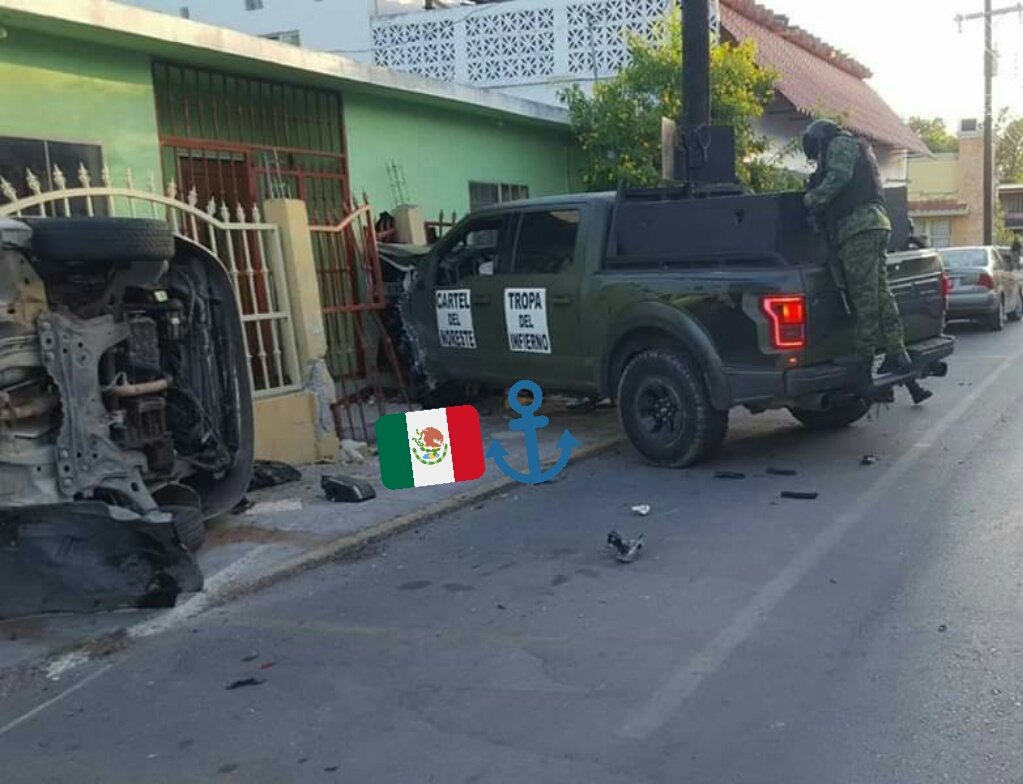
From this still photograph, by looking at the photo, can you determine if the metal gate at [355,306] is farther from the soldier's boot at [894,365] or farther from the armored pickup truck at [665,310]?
the soldier's boot at [894,365]

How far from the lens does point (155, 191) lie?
8.80m

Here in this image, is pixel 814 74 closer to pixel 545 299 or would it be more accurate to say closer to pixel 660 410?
pixel 545 299

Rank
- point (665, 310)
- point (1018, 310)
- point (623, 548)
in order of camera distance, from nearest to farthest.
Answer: point (623, 548) → point (665, 310) → point (1018, 310)

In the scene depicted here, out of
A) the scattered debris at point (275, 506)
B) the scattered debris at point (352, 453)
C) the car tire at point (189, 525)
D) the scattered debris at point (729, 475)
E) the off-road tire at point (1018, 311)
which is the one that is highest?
the car tire at point (189, 525)

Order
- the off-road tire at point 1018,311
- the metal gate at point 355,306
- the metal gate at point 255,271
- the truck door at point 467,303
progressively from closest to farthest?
the metal gate at point 255,271 → the truck door at point 467,303 → the metal gate at point 355,306 → the off-road tire at point 1018,311

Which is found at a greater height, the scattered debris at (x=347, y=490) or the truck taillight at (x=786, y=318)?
the truck taillight at (x=786, y=318)

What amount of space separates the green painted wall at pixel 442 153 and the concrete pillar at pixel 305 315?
10.5ft

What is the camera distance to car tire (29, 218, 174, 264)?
4.88 meters

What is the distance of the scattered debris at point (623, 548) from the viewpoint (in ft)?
18.4

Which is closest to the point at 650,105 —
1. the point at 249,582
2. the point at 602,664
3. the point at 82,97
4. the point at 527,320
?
the point at 527,320

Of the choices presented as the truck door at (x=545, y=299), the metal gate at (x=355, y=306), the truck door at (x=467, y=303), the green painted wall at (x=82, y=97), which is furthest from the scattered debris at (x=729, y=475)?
the green painted wall at (x=82, y=97)

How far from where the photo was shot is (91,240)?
Answer: 4.93 metres

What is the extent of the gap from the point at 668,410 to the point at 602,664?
12.4ft

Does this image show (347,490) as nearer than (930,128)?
Yes
